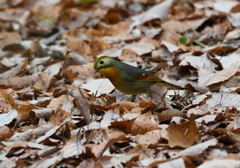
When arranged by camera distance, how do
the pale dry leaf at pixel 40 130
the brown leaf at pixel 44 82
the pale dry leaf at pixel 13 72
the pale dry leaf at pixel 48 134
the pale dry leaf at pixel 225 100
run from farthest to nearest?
the pale dry leaf at pixel 13 72
the brown leaf at pixel 44 82
the pale dry leaf at pixel 225 100
the pale dry leaf at pixel 40 130
the pale dry leaf at pixel 48 134

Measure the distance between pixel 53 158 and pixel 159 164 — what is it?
106 cm

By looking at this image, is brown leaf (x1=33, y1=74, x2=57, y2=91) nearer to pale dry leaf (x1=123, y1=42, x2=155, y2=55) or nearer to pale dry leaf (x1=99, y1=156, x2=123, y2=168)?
pale dry leaf (x1=123, y1=42, x2=155, y2=55)

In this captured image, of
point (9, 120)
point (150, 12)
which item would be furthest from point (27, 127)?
point (150, 12)

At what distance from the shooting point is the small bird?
15.4 feet

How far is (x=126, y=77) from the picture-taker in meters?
4.77

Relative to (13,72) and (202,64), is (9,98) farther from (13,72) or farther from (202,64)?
(202,64)

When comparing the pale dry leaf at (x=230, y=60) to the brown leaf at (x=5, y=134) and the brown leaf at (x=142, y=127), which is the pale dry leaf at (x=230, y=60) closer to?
the brown leaf at (x=142, y=127)

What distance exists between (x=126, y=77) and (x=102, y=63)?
0.44 meters

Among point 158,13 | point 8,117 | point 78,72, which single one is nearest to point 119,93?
point 78,72

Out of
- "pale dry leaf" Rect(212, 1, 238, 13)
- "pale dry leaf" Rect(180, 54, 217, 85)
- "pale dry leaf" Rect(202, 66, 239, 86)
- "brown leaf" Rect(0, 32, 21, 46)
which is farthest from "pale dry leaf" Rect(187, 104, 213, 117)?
"brown leaf" Rect(0, 32, 21, 46)

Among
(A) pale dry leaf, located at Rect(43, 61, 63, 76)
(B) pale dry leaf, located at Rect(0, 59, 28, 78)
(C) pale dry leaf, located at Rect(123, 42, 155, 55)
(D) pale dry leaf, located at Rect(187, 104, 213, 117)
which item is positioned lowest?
(A) pale dry leaf, located at Rect(43, 61, 63, 76)

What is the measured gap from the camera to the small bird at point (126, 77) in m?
4.70

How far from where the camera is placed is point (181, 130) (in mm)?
3076

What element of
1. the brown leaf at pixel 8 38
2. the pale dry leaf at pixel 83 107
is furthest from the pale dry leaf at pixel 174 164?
the brown leaf at pixel 8 38
